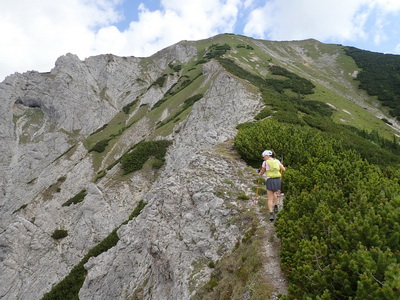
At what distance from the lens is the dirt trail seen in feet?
23.9

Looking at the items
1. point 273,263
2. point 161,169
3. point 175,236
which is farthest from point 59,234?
point 273,263

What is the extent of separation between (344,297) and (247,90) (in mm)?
35360

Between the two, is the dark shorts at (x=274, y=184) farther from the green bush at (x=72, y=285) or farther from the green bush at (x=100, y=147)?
the green bush at (x=100, y=147)

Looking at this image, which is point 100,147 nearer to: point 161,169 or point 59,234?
point 161,169

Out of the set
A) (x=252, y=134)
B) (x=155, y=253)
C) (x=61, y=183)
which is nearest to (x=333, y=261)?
(x=155, y=253)

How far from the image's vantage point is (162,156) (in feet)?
142

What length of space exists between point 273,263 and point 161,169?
113 feet

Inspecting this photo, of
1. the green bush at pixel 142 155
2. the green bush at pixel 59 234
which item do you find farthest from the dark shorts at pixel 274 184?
the green bush at pixel 59 234

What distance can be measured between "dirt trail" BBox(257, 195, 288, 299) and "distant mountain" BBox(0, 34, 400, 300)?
17cm

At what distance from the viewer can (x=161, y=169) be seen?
137ft

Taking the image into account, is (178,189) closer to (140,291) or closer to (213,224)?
(213,224)

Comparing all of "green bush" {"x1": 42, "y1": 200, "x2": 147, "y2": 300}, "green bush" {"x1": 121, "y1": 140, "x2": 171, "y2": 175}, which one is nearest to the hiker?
"green bush" {"x1": 42, "y1": 200, "x2": 147, "y2": 300}

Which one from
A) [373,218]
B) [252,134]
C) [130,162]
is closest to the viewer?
[373,218]

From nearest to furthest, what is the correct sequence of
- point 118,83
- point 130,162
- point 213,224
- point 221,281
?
point 221,281, point 213,224, point 130,162, point 118,83
